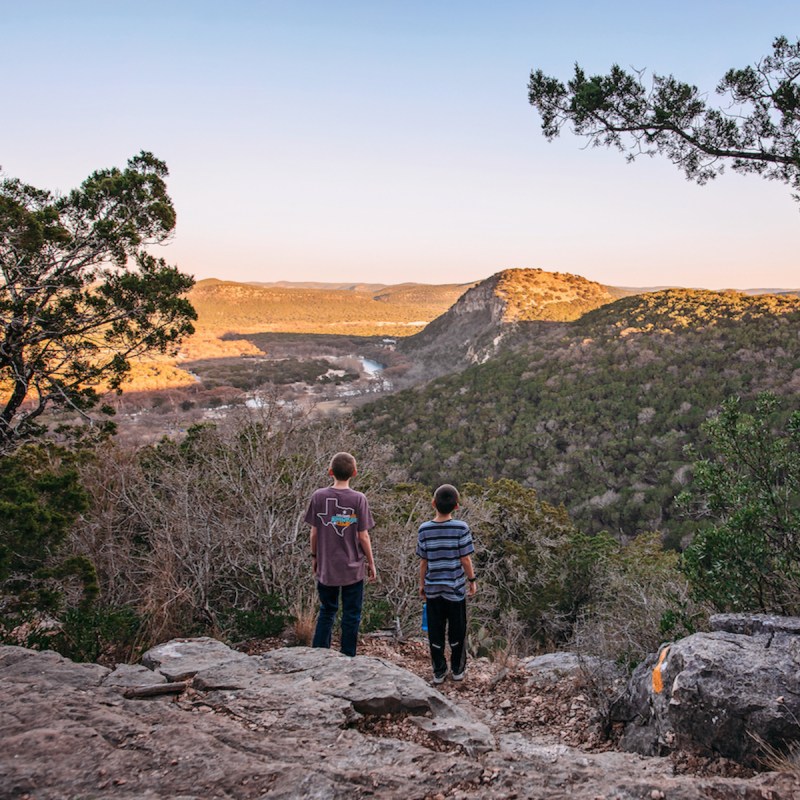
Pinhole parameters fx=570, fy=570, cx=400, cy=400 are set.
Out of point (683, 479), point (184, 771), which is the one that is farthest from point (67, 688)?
point (683, 479)

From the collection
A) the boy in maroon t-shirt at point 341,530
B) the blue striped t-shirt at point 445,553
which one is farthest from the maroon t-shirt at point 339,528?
the blue striped t-shirt at point 445,553

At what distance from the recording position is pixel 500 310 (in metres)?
72.2

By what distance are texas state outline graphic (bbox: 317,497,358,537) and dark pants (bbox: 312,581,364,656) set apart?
500 mm

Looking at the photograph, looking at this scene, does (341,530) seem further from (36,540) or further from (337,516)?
(36,540)

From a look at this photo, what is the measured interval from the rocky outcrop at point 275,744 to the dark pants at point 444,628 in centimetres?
51

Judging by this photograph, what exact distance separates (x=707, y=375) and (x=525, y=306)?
34607 mm

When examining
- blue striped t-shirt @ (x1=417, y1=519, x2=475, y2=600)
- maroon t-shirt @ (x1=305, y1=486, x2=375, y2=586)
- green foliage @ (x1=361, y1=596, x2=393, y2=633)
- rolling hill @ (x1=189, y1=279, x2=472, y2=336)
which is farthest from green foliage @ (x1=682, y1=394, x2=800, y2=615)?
rolling hill @ (x1=189, y1=279, x2=472, y2=336)

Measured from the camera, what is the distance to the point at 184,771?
269 centimetres

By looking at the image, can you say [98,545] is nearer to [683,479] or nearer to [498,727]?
[498,727]

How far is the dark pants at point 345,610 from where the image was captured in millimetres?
4547

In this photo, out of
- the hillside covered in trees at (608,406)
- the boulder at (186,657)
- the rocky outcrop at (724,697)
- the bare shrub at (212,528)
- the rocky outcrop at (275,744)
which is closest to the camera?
the rocky outcrop at (275,744)

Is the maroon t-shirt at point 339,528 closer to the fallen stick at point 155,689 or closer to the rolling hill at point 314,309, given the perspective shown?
the fallen stick at point 155,689

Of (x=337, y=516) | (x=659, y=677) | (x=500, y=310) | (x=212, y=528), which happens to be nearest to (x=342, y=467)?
(x=337, y=516)

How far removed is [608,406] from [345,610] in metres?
36.7
